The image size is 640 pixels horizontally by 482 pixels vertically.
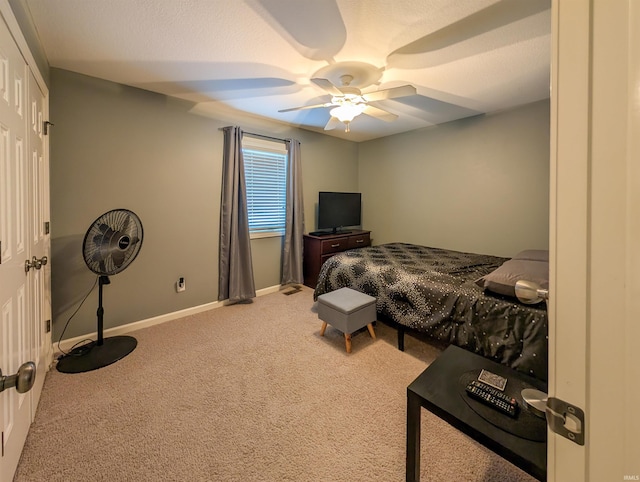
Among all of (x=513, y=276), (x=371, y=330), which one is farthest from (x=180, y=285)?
(x=513, y=276)

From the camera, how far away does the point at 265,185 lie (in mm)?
3768

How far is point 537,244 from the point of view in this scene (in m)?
3.10

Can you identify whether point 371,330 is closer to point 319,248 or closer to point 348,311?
point 348,311

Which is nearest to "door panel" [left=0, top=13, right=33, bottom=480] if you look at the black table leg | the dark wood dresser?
the black table leg

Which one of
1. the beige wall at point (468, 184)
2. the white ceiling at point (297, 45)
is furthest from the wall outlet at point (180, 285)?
the beige wall at point (468, 184)

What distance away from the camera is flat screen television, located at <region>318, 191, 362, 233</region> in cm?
423

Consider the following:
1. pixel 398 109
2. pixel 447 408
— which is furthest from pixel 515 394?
pixel 398 109

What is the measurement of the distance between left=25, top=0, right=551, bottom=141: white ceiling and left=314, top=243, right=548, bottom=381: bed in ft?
5.33

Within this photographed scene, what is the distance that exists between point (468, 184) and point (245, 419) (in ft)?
11.9

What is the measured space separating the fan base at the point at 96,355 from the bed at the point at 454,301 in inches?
73.7

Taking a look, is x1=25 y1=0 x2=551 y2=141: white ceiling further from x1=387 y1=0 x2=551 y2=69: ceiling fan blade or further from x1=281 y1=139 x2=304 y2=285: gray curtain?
x1=281 y1=139 x2=304 y2=285: gray curtain

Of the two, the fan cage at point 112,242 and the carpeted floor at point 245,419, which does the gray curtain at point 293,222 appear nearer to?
the carpeted floor at point 245,419

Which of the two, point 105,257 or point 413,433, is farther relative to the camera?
point 105,257

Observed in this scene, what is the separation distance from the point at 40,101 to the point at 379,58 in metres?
2.49
